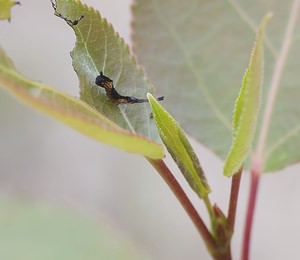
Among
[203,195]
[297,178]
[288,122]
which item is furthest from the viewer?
[297,178]

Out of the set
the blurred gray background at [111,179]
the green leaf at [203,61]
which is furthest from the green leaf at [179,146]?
the blurred gray background at [111,179]

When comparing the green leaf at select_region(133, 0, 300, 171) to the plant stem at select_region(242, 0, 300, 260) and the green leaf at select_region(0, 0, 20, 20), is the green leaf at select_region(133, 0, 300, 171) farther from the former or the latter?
the green leaf at select_region(0, 0, 20, 20)

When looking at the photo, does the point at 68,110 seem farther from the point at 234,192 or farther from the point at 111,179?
the point at 111,179

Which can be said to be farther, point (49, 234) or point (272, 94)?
point (49, 234)

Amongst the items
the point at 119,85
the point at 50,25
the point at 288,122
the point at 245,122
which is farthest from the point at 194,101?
the point at 50,25

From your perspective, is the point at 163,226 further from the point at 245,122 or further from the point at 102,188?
the point at 245,122

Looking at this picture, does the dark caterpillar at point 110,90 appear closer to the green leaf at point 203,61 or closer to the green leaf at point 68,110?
the green leaf at point 68,110

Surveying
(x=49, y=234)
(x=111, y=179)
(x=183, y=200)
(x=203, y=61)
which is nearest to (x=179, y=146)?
(x=183, y=200)
